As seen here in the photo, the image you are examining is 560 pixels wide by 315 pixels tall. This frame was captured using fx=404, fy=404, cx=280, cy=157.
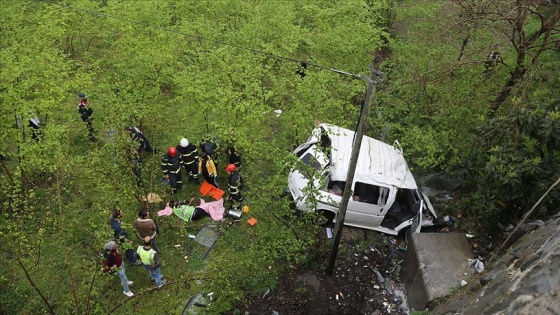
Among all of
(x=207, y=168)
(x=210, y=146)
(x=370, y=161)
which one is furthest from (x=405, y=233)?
(x=210, y=146)

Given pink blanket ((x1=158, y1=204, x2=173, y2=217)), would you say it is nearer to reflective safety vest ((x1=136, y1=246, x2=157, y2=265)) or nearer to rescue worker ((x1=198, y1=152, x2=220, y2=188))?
rescue worker ((x1=198, y1=152, x2=220, y2=188))

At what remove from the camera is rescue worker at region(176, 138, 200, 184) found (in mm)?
9711

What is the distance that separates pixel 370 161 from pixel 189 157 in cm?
432

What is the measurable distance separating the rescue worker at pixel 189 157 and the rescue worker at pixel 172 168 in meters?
0.14

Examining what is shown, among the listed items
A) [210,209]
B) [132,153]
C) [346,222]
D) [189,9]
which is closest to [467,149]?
[346,222]

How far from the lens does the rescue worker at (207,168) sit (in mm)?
9672

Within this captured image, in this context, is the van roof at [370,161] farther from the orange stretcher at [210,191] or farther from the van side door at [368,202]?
the orange stretcher at [210,191]

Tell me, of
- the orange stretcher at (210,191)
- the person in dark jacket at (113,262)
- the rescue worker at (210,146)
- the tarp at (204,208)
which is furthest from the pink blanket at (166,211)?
the person in dark jacket at (113,262)

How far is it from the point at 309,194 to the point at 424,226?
325cm

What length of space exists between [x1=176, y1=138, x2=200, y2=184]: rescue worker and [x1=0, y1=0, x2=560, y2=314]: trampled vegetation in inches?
18.2

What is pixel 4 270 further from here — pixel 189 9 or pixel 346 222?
pixel 189 9

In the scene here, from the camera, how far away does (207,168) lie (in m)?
9.72

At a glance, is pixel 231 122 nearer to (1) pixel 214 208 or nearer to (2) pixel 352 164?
(1) pixel 214 208

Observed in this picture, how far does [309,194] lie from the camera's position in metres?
7.75
